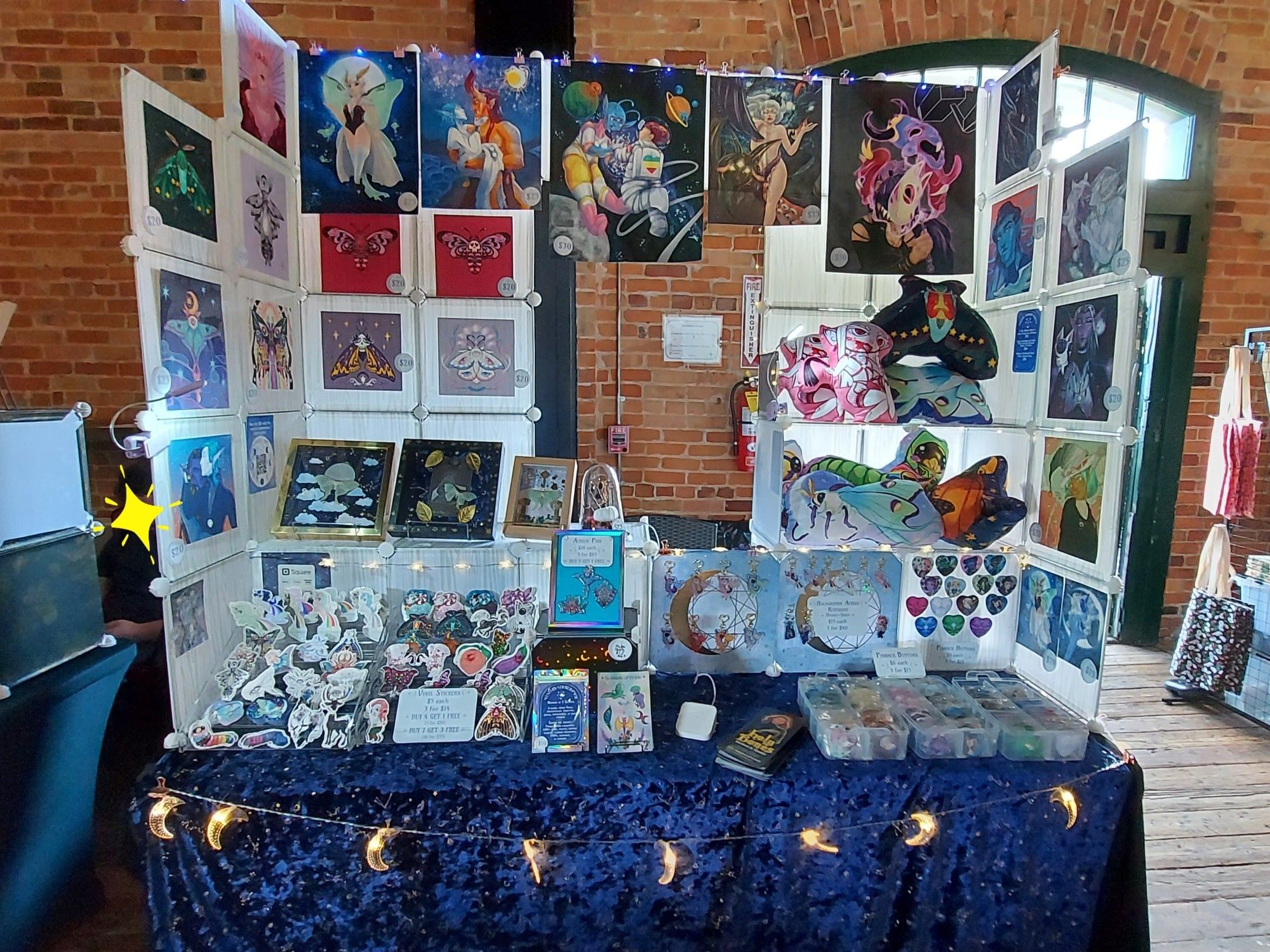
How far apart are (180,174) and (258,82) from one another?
1.28ft

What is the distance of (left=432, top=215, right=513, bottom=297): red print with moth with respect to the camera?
1807 mm

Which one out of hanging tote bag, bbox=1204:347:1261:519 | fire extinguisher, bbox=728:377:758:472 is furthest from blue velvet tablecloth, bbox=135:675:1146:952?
hanging tote bag, bbox=1204:347:1261:519

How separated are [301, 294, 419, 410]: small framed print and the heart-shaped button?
139cm

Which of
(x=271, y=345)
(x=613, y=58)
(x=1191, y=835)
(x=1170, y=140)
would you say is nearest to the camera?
(x=271, y=345)

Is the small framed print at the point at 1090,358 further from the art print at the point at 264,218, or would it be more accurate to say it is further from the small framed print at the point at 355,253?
the art print at the point at 264,218

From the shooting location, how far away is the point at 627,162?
174cm

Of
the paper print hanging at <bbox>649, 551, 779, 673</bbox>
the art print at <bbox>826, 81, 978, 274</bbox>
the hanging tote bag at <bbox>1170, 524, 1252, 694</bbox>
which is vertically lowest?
the hanging tote bag at <bbox>1170, 524, 1252, 694</bbox>

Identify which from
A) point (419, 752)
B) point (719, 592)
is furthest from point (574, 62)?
point (419, 752)

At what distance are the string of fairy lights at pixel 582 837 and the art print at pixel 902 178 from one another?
128cm

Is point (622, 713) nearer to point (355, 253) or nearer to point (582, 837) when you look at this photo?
point (582, 837)

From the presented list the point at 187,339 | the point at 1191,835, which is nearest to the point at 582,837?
the point at 187,339

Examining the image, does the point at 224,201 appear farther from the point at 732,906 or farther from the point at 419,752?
the point at 732,906

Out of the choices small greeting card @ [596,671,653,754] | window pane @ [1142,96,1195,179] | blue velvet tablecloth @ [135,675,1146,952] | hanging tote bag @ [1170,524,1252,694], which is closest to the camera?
blue velvet tablecloth @ [135,675,1146,952]

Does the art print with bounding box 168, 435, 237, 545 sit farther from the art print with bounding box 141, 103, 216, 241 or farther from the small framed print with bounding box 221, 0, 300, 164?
the small framed print with bounding box 221, 0, 300, 164
